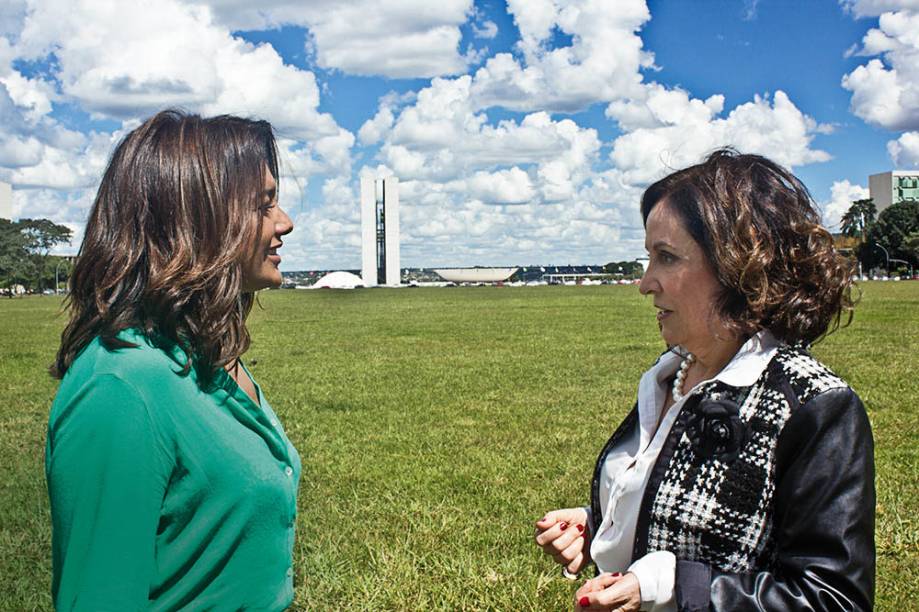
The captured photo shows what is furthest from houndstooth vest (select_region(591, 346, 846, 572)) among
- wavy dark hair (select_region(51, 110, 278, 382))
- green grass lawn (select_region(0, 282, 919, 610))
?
green grass lawn (select_region(0, 282, 919, 610))

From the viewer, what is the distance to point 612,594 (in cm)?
206

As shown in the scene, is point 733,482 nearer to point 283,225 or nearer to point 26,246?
point 283,225

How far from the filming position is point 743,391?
2.10 metres

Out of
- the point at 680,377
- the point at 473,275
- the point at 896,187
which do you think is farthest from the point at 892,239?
the point at 680,377

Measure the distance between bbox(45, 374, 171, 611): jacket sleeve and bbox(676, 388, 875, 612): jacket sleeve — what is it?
49.9 inches

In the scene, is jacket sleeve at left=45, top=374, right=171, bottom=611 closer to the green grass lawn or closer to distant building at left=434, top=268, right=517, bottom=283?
the green grass lawn

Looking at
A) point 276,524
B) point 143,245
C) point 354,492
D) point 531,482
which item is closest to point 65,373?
point 143,245

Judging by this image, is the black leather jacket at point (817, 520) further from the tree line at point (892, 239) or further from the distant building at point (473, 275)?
the distant building at point (473, 275)

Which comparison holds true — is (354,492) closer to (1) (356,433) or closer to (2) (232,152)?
(1) (356,433)

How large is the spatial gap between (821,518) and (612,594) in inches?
19.7

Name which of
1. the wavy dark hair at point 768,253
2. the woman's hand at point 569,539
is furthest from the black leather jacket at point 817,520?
the woman's hand at point 569,539

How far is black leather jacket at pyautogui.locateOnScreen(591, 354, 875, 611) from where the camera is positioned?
76.3 inches

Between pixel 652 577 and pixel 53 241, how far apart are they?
119 metres

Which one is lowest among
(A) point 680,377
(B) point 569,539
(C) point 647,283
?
(B) point 569,539
